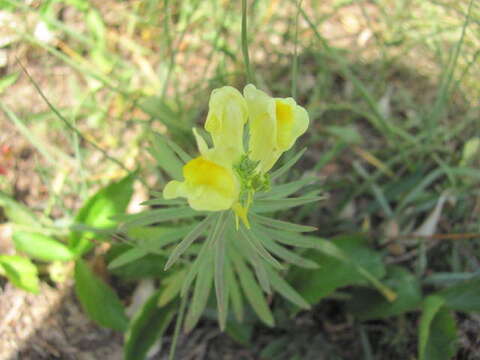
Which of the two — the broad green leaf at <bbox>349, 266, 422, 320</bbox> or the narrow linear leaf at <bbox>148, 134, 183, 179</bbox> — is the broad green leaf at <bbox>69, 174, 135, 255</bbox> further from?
the broad green leaf at <bbox>349, 266, 422, 320</bbox>

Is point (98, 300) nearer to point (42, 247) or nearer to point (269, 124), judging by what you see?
point (42, 247)

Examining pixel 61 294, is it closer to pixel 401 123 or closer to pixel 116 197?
pixel 116 197

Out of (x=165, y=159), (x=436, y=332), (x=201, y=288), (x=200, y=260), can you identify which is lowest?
(x=436, y=332)

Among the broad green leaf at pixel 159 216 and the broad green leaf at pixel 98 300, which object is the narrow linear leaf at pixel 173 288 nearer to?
the broad green leaf at pixel 98 300

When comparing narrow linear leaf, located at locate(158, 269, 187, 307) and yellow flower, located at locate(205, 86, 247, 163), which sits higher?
yellow flower, located at locate(205, 86, 247, 163)

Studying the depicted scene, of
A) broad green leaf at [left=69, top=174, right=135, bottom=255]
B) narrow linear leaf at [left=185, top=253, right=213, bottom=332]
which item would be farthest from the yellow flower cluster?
broad green leaf at [left=69, top=174, right=135, bottom=255]

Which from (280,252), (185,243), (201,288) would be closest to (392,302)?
(280,252)
